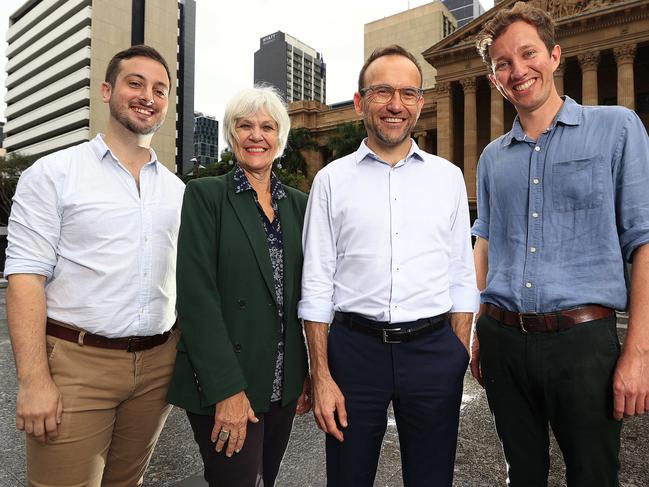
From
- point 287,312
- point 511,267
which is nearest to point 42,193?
point 287,312

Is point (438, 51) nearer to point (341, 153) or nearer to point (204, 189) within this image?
point (341, 153)

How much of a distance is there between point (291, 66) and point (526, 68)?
528 feet

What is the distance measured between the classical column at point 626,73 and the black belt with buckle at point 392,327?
33.0 metres

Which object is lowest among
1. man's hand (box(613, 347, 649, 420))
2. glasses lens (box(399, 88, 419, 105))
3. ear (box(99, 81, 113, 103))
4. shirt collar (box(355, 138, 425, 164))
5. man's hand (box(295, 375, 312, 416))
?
man's hand (box(295, 375, 312, 416))

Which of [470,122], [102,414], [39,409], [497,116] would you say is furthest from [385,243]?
[470,122]

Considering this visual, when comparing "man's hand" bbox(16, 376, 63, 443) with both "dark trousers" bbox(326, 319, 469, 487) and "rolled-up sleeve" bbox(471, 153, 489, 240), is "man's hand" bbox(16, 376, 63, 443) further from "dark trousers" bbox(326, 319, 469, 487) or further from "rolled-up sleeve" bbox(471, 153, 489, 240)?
"rolled-up sleeve" bbox(471, 153, 489, 240)

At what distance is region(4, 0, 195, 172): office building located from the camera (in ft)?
237

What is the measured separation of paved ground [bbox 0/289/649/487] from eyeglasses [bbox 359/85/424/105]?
2.57 m

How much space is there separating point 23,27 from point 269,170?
107 m

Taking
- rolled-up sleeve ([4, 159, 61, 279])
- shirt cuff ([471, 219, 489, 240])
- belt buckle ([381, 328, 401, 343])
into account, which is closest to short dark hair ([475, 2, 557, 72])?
shirt cuff ([471, 219, 489, 240])

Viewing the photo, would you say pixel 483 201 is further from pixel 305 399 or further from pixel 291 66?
pixel 291 66

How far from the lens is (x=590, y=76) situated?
3047 centimetres

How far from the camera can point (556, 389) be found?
7.23ft

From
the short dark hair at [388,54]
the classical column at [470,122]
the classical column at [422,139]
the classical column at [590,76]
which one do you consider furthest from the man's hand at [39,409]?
the classical column at [422,139]
